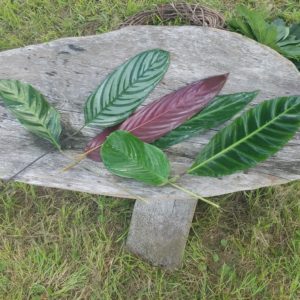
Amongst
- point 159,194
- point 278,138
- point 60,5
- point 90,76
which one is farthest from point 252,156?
point 60,5

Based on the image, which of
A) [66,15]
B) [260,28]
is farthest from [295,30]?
[66,15]

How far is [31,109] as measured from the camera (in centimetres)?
110

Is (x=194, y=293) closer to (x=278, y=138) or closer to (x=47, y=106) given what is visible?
(x=278, y=138)

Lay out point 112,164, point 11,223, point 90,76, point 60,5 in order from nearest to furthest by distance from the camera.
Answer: point 112,164 < point 90,76 < point 11,223 < point 60,5

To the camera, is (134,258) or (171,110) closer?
(171,110)

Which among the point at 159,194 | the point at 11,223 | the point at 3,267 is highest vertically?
the point at 159,194

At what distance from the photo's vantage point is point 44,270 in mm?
1672

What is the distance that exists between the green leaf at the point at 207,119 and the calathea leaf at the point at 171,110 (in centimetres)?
1

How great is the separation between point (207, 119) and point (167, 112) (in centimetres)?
10

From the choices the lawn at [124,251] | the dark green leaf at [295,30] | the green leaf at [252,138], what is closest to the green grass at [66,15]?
the dark green leaf at [295,30]

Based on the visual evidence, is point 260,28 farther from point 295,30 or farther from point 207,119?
point 207,119

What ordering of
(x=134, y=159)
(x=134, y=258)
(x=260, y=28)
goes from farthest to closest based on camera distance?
(x=134, y=258), (x=260, y=28), (x=134, y=159)

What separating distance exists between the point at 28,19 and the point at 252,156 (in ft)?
4.38

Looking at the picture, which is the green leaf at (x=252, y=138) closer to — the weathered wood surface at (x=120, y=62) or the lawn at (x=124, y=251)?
the weathered wood surface at (x=120, y=62)
